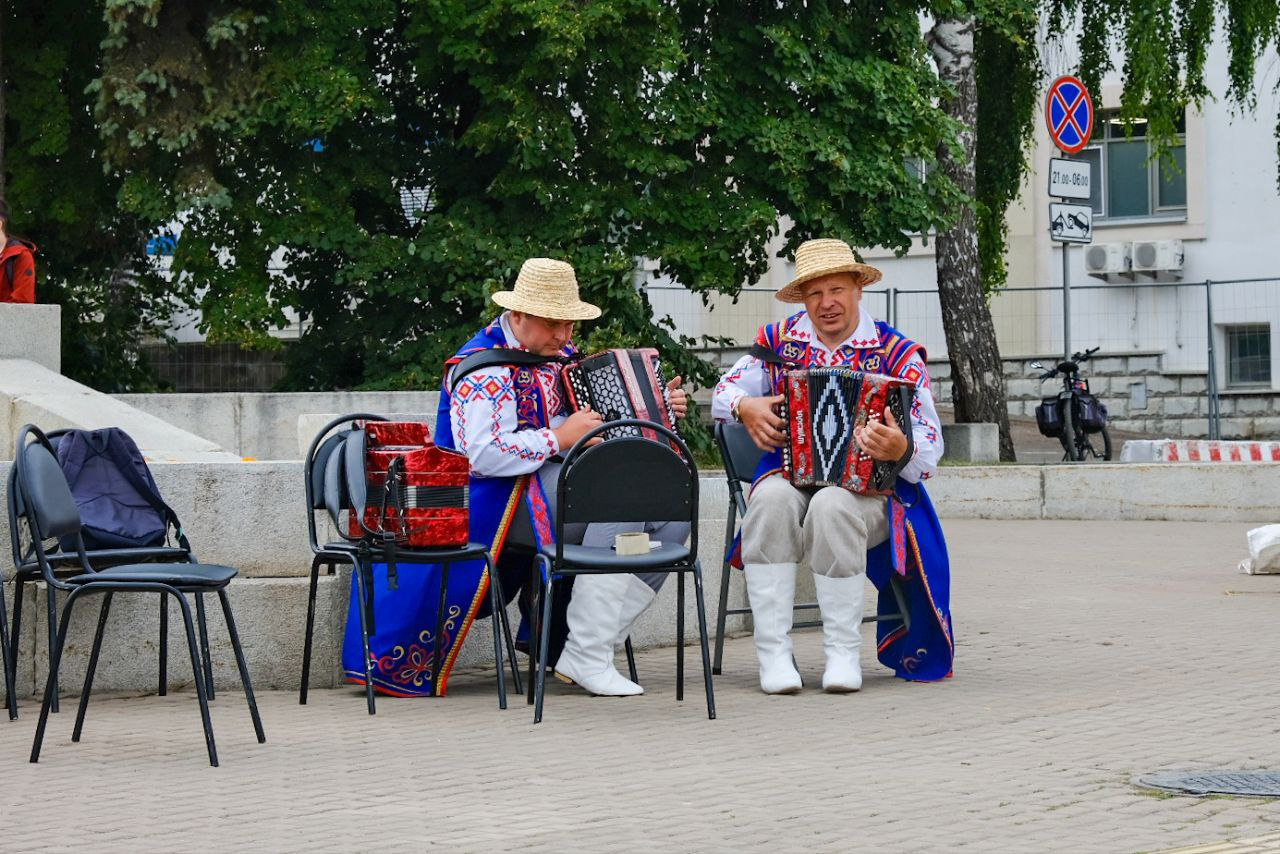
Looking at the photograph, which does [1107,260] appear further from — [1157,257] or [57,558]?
[57,558]

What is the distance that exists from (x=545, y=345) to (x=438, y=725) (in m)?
1.63

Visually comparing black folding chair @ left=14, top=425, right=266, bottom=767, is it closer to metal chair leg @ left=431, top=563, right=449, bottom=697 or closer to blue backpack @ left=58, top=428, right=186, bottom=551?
blue backpack @ left=58, top=428, right=186, bottom=551

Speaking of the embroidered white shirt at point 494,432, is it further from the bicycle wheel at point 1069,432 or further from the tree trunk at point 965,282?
the bicycle wheel at point 1069,432

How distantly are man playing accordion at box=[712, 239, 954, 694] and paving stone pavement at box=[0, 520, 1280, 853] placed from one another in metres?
0.21

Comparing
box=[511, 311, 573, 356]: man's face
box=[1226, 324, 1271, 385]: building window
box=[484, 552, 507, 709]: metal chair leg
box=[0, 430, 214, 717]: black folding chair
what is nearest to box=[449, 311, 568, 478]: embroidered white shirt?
box=[511, 311, 573, 356]: man's face

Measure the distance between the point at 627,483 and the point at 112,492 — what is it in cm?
182

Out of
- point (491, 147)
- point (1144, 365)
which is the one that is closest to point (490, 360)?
point (491, 147)

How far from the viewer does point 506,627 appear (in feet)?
27.2

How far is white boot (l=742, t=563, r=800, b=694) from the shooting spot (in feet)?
27.0

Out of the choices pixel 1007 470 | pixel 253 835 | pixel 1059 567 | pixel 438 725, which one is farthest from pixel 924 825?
pixel 1007 470

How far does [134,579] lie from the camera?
6.71m

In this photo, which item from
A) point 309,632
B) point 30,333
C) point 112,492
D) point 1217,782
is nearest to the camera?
point 1217,782

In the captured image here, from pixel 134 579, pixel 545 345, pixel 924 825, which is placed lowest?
pixel 924 825

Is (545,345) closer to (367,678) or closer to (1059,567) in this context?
(367,678)
